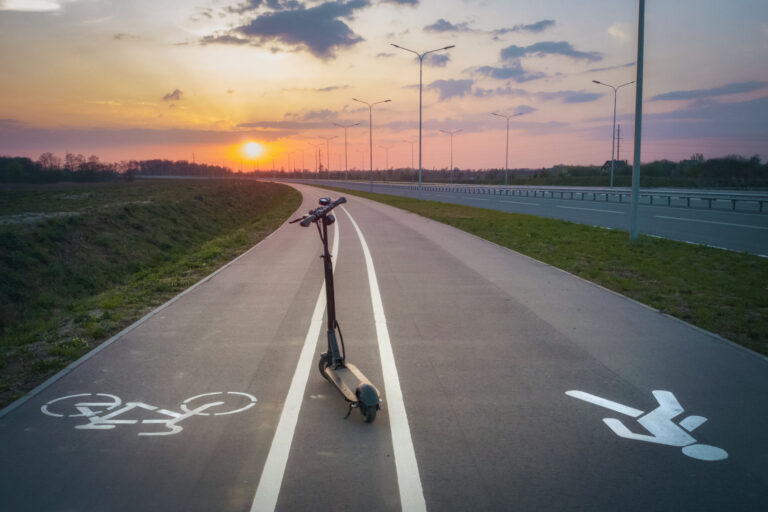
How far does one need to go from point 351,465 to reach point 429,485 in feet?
1.91

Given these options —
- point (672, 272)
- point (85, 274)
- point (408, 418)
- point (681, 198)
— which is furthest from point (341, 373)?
point (681, 198)

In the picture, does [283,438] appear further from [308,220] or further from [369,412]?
[308,220]

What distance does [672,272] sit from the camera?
12023 millimetres

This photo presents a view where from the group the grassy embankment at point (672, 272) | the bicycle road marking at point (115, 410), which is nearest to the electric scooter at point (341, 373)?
the bicycle road marking at point (115, 410)

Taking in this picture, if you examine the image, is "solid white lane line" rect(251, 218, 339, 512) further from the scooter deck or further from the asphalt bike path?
the scooter deck

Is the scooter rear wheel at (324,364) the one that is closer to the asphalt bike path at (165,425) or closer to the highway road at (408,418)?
the highway road at (408,418)

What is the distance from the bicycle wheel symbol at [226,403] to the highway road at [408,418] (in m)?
0.02

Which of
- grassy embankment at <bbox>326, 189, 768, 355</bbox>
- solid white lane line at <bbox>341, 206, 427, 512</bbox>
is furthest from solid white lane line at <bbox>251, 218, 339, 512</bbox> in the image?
grassy embankment at <bbox>326, 189, 768, 355</bbox>

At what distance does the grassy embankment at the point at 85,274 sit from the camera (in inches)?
273

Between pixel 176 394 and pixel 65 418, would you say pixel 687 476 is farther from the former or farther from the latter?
pixel 65 418

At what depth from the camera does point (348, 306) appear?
29.0 ft

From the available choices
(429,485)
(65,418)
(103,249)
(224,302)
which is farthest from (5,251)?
(429,485)

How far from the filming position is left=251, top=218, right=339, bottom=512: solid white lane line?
3484 millimetres

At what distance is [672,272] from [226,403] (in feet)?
34.2
